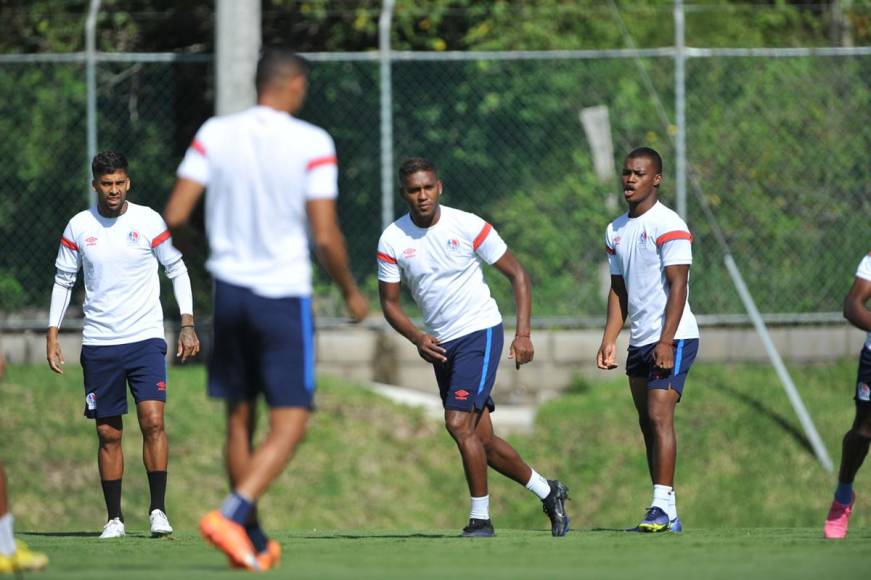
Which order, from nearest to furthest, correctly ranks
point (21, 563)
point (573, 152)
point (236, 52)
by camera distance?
point (21, 563) → point (236, 52) → point (573, 152)

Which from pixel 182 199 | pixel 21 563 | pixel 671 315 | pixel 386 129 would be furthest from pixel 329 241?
pixel 386 129

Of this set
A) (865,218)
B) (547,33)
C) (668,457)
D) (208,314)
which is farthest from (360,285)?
(668,457)

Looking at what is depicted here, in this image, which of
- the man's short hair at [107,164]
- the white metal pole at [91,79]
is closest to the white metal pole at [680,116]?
the white metal pole at [91,79]

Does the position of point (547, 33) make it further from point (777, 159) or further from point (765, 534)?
point (765, 534)

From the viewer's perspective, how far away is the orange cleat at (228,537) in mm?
6309

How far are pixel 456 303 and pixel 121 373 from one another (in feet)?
7.10

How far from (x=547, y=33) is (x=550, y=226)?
2264 mm

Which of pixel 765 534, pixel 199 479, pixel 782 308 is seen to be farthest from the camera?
pixel 782 308

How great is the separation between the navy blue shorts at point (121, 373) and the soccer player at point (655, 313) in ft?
9.06

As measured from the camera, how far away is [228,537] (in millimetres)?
6328

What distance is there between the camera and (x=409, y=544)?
838 cm

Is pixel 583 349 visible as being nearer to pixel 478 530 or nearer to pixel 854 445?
pixel 478 530

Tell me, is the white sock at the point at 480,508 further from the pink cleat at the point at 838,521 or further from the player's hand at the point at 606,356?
the pink cleat at the point at 838,521

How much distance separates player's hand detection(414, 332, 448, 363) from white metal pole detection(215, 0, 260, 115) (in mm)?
5107
